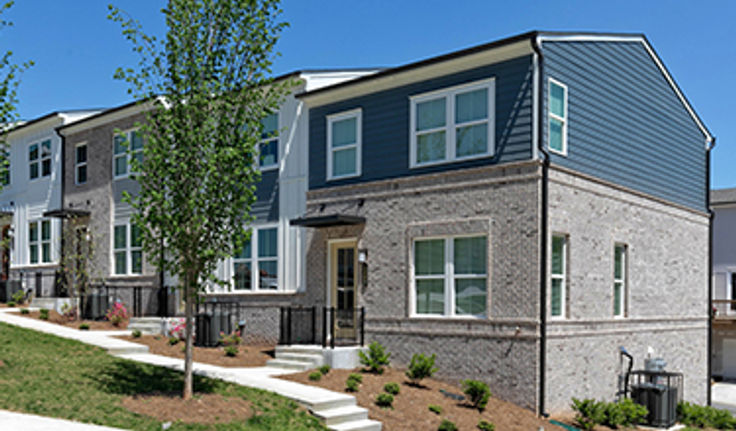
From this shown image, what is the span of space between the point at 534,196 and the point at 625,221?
398 centimetres

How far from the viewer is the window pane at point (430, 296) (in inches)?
593

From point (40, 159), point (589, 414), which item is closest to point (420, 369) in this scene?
point (589, 414)

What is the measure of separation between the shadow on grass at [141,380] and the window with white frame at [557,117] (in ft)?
26.1

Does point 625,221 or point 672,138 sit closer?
point 625,221

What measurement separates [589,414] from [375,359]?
4.30 metres

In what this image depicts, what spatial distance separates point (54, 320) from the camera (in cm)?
2022

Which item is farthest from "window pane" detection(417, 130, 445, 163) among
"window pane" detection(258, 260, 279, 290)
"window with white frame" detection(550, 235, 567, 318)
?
"window pane" detection(258, 260, 279, 290)

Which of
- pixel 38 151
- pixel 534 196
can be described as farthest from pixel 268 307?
pixel 38 151

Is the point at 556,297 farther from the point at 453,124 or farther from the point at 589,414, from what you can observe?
the point at 453,124

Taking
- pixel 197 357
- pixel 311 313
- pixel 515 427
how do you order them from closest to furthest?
pixel 515 427, pixel 197 357, pixel 311 313

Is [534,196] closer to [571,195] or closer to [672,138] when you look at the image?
[571,195]

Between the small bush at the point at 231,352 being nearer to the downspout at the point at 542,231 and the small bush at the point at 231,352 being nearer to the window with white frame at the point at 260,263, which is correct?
the window with white frame at the point at 260,263

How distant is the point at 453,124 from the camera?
1506 cm

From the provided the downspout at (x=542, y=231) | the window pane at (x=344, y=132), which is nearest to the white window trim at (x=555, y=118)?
the downspout at (x=542, y=231)
